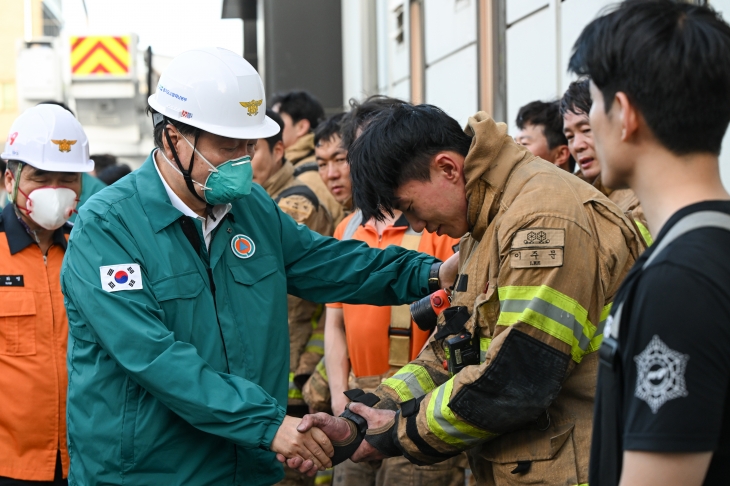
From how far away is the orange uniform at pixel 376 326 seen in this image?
4113 millimetres

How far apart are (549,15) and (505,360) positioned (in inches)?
131

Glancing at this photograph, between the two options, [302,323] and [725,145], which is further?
[302,323]

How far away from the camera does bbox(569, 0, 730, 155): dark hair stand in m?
1.59

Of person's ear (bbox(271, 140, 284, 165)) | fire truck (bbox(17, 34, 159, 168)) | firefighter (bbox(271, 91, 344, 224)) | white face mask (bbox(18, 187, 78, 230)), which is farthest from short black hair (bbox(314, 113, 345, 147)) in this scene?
fire truck (bbox(17, 34, 159, 168))

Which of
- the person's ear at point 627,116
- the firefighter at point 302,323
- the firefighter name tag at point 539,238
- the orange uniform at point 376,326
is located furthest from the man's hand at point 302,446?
the firefighter at point 302,323

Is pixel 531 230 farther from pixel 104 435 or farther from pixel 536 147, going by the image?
pixel 536 147

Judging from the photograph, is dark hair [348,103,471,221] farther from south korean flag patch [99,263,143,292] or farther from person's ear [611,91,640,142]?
person's ear [611,91,640,142]

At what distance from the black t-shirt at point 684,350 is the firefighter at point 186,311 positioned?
1565 millimetres

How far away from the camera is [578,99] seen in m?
3.99

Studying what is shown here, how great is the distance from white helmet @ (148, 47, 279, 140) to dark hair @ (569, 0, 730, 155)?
5.45 ft

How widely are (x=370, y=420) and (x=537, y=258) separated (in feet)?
3.20

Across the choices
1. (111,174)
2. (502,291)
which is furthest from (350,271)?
(111,174)

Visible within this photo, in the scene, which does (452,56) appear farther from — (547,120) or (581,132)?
(581,132)

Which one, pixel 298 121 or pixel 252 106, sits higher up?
pixel 298 121
